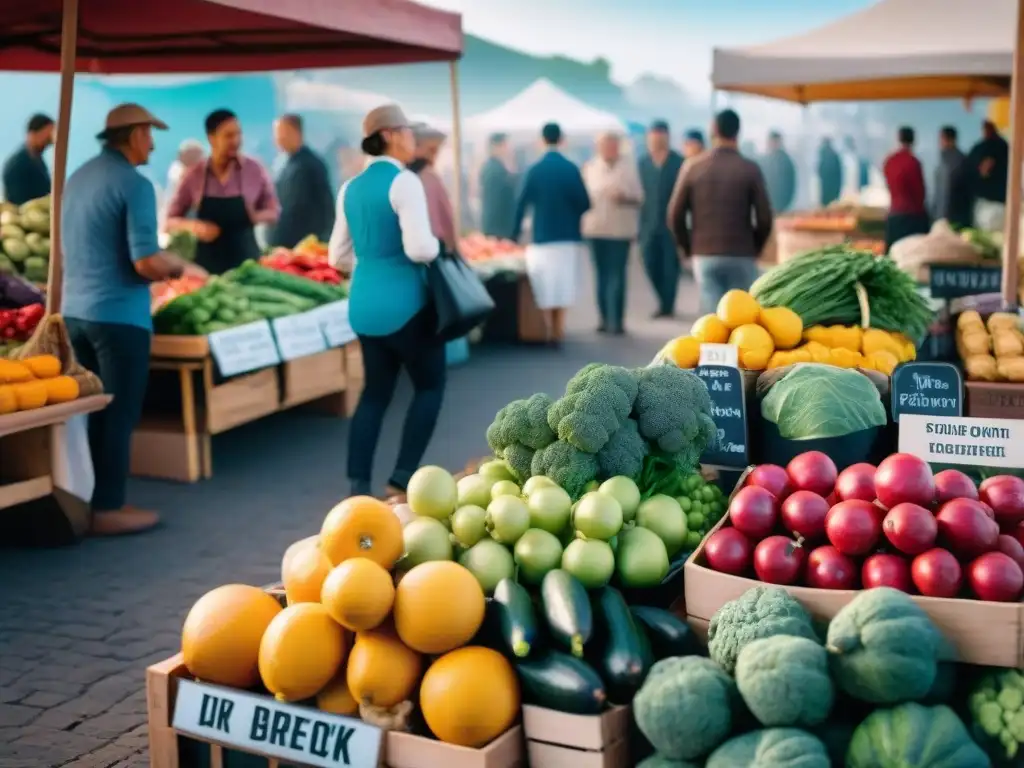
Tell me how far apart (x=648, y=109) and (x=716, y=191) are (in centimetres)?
2143

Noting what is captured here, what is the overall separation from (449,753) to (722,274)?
666cm

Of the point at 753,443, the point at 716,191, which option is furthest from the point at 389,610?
the point at 716,191

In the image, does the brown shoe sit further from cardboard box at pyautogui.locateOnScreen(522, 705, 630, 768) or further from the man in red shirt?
the man in red shirt

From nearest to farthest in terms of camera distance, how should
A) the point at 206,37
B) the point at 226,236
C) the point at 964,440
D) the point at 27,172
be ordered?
1. the point at 964,440
2. the point at 206,37
3. the point at 226,236
4. the point at 27,172

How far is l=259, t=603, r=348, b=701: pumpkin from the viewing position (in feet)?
7.35

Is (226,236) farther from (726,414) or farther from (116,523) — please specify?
(726,414)

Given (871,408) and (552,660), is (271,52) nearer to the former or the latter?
(871,408)

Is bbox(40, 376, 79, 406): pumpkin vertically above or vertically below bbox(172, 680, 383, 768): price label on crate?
above

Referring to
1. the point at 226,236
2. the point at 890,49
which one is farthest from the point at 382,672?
the point at 890,49

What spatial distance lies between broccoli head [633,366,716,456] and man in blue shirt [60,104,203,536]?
9.53 ft

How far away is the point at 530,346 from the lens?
11.2 m

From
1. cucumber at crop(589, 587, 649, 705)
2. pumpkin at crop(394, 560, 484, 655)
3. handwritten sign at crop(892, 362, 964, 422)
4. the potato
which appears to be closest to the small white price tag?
handwritten sign at crop(892, 362, 964, 422)

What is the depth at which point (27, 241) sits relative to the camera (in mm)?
7762

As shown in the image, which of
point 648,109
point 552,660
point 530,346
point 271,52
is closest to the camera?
point 552,660
